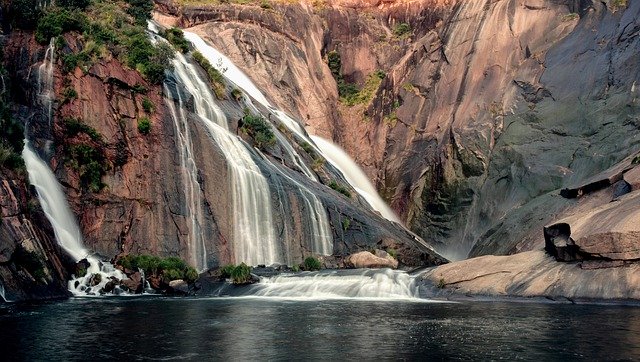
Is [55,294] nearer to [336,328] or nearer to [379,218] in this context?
[336,328]

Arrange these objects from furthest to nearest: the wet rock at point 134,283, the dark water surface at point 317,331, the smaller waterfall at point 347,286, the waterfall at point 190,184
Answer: the waterfall at point 190,184 → the wet rock at point 134,283 → the smaller waterfall at point 347,286 → the dark water surface at point 317,331

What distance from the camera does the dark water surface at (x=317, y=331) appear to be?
17.7m

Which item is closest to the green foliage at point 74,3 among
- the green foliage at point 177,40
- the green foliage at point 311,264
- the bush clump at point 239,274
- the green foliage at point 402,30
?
the green foliage at point 177,40

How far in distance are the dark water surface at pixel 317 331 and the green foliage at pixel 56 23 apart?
69.5ft

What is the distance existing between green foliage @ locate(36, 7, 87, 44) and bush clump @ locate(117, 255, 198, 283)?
16037 millimetres

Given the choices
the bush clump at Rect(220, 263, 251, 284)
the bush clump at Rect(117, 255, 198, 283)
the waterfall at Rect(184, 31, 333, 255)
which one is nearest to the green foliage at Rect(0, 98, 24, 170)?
the bush clump at Rect(117, 255, 198, 283)

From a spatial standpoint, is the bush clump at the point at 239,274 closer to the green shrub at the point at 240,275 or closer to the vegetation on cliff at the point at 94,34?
the green shrub at the point at 240,275

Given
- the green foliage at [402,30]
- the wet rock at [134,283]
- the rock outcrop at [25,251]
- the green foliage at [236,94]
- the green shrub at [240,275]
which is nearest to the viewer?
the rock outcrop at [25,251]

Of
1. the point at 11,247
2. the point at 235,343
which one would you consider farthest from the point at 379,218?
the point at 235,343

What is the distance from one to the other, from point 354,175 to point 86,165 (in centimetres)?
2985

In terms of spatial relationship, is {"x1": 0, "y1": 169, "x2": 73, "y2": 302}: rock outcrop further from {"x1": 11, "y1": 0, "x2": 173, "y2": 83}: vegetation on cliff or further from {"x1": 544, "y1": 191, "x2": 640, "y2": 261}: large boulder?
{"x1": 544, "y1": 191, "x2": 640, "y2": 261}: large boulder

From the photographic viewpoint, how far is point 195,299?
33.0 m

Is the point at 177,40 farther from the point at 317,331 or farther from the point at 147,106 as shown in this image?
the point at 317,331

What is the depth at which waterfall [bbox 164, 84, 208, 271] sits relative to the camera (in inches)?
1592
